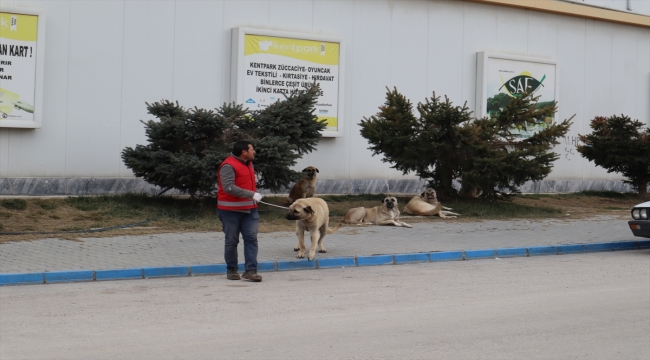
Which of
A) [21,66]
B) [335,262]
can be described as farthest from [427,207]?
[21,66]

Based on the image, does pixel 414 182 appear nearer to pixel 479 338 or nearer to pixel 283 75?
pixel 283 75

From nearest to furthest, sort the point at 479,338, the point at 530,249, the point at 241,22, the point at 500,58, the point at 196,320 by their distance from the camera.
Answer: the point at 479,338 < the point at 196,320 < the point at 530,249 < the point at 241,22 < the point at 500,58

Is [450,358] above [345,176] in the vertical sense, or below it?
→ below

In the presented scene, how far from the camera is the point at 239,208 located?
36.1ft

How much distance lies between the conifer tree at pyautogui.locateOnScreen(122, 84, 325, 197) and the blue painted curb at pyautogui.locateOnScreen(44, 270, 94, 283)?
551 cm

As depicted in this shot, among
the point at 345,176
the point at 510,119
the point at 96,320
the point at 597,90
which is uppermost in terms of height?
the point at 597,90

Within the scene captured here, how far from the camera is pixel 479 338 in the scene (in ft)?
25.3

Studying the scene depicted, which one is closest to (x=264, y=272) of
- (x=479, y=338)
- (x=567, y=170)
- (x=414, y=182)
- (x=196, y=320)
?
(x=196, y=320)

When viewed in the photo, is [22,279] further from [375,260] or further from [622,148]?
[622,148]

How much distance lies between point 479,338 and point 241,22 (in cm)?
1509

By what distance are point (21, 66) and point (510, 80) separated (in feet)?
49.4

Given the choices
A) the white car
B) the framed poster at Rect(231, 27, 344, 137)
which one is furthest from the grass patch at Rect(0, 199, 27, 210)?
the white car

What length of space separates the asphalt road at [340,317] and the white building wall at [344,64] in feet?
29.5

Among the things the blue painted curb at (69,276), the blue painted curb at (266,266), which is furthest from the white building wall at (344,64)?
the blue painted curb at (266,266)
